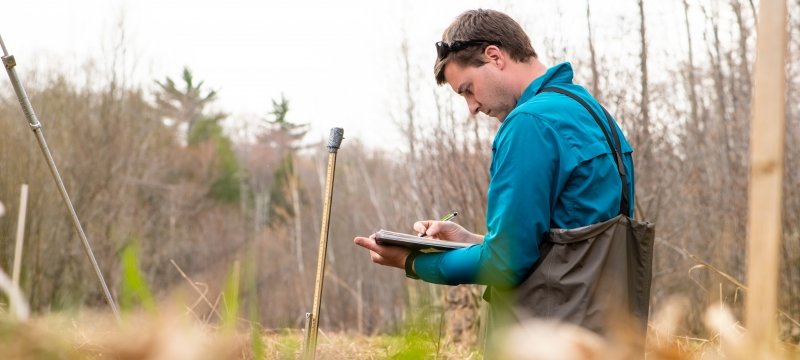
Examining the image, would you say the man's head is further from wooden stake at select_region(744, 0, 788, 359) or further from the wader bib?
wooden stake at select_region(744, 0, 788, 359)

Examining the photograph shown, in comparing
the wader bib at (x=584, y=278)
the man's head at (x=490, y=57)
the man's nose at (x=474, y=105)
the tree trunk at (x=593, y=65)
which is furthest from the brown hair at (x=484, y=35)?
the tree trunk at (x=593, y=65)

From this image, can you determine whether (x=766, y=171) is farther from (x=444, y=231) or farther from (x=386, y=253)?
(x=444, y=231)

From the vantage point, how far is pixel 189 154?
33656mm

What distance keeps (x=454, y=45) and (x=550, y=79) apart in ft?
→ 1.13

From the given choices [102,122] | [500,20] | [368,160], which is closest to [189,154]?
[368,160]

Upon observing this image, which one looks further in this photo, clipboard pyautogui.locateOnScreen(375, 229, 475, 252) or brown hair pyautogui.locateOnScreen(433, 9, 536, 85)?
brown hair pyautogui.locateOnScreen(433, 9, 536, 85)

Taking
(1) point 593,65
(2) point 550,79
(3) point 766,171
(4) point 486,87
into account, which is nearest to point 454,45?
→ (4) point 486,87

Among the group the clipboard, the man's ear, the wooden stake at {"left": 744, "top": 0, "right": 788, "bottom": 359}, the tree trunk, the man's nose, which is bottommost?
the clipboard

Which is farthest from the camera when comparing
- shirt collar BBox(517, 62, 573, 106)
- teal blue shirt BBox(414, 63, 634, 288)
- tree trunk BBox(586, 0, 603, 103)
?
tree trunk BBox(586, 0, 603, 103)

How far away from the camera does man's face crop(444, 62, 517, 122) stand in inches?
104

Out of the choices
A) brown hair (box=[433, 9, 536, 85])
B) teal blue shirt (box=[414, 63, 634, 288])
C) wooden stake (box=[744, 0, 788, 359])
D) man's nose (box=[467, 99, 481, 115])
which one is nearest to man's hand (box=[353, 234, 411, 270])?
teal blue shirt (box=[414, 63, 634, 288])

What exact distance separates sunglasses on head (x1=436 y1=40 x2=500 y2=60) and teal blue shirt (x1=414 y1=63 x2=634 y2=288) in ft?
1.07

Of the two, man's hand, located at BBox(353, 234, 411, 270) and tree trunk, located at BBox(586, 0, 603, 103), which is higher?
tree trunk, located at BBox(586, 0, 603, 103)

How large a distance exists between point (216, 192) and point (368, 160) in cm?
991
